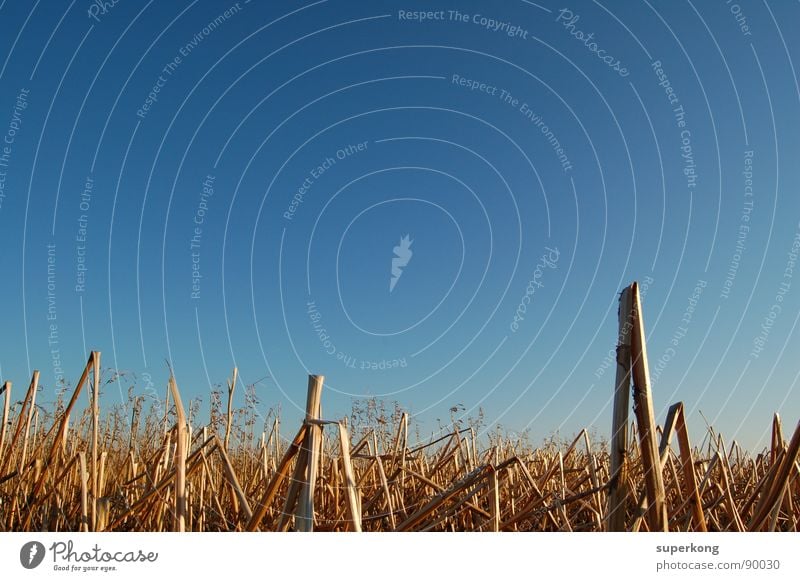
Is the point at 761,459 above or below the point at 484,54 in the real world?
below

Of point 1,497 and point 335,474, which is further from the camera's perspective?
point 1,497

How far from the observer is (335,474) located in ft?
10.2
